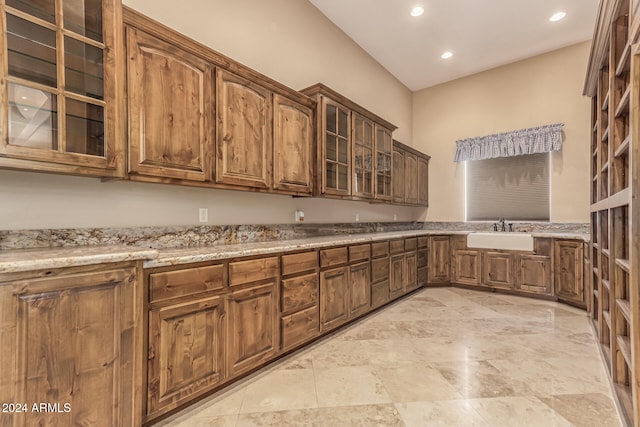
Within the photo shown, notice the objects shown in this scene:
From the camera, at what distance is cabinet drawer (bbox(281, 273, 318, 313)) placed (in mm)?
2258

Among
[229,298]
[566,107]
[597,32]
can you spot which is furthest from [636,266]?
[566,107]

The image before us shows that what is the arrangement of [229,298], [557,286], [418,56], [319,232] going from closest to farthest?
[229,298] < [319,232] < [557,286] < [418,56]

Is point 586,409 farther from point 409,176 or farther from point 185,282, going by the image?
point 409,176

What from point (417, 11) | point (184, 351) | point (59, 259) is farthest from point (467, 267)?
point (59, 259)

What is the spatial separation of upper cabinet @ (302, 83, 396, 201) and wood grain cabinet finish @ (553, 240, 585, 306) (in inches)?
96.2

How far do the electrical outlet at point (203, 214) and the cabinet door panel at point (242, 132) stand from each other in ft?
1.20

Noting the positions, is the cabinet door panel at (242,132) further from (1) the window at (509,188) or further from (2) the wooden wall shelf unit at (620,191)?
(1) the window at (509,188)

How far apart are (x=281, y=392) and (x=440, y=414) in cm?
99

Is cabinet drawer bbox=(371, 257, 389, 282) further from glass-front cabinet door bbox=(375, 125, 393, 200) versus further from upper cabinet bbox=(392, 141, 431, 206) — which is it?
upper cabinet bbox=(392, 141, 431, 206)

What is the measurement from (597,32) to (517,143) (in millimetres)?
2684

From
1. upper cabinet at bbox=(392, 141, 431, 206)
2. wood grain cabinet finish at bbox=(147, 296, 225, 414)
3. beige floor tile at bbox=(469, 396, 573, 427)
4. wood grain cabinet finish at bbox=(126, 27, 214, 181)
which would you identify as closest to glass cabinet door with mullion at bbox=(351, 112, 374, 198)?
upper cabinet at bbox=(392, 141, 431, 206)

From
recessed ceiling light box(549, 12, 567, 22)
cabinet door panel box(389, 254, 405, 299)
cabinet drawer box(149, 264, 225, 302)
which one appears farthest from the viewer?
cabinet door panel box(389, 254, 405, 299)

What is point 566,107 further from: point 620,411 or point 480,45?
point 620,411

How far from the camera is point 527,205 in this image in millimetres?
4566
